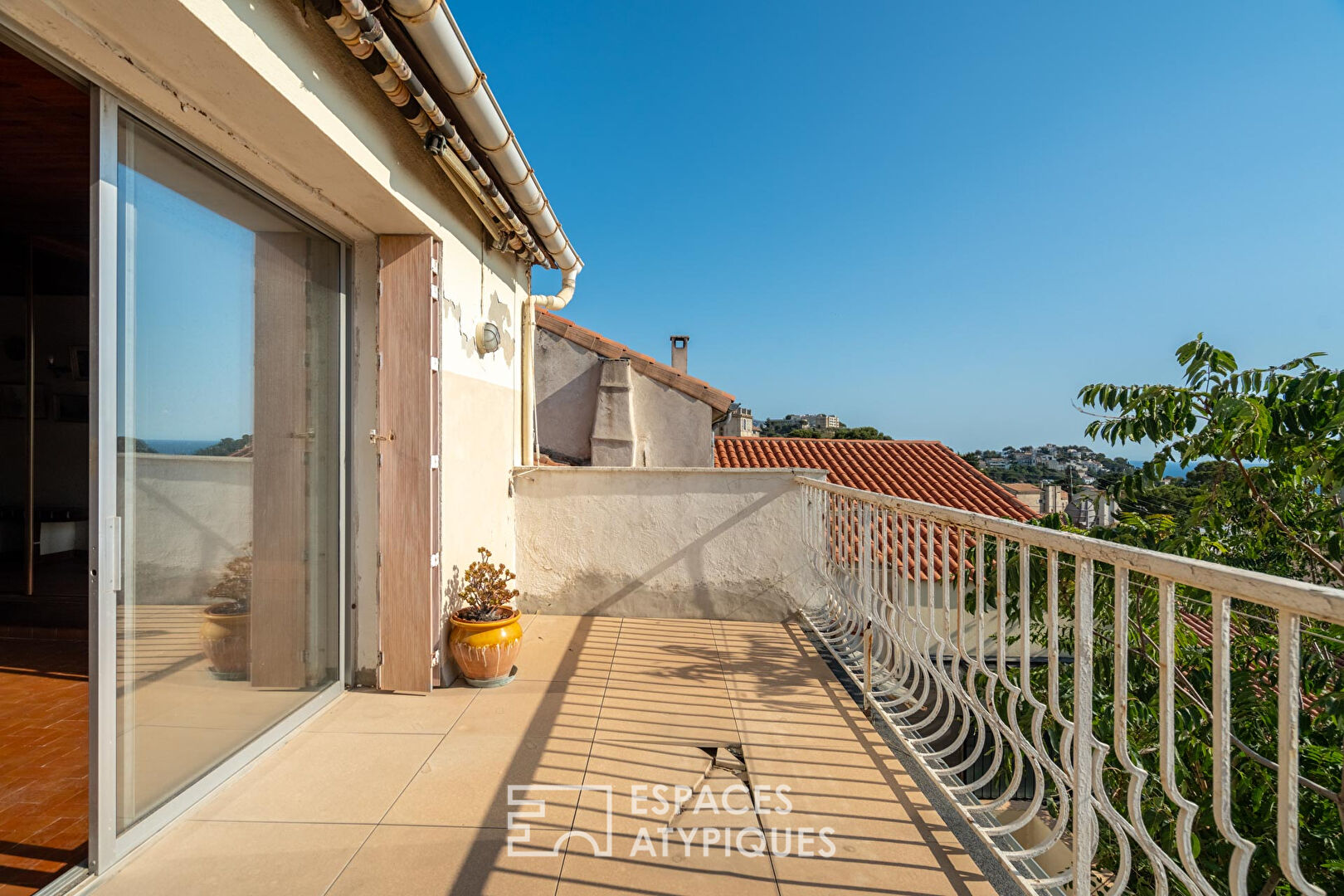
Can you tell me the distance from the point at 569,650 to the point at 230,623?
1.92 metres

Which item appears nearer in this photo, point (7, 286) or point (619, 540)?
point (7, 286)

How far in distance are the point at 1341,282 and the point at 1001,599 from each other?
733cm

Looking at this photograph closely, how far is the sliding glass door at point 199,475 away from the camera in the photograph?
1.75 m

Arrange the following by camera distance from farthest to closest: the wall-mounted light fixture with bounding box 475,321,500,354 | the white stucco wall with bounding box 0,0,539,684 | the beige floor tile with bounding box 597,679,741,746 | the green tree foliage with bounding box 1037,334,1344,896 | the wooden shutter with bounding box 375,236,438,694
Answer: the wall-mounted light fixture with bounding box 475,321,500,354
the wooden shutter with bounding box 375,236,438,694
the beige floor tile with bounding box 597,679,741,746
the green tree foliage with bounding box 1037,334,1344,896
the white stucco wall with bounding box 0,0,539,684

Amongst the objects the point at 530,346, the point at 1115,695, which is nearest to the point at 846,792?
the point at 1115,695

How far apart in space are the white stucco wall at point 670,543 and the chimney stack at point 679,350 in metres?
8.62

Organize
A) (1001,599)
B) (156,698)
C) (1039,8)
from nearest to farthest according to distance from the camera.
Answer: (1001,599)
(156,698)
(1039,8)

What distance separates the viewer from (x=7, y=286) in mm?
4035

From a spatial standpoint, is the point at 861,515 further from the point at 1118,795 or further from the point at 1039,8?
the point at 1039,8

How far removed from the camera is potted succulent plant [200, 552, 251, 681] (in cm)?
215

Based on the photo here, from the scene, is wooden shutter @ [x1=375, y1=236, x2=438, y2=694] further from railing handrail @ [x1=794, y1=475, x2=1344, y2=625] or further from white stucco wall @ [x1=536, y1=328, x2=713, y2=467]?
white stucco wall @ [x1=536, y1=328, x2=713, y2=467]

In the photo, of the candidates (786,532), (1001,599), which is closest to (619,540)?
(786,532)

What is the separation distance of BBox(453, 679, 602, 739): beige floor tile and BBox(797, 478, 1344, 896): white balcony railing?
A: 1.38 m

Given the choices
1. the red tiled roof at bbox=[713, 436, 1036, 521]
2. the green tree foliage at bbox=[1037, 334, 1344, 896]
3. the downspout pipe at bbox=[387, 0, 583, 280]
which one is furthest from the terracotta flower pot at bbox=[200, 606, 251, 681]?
the red tiled roof at bbox=[713, 436, 1036, 521]
